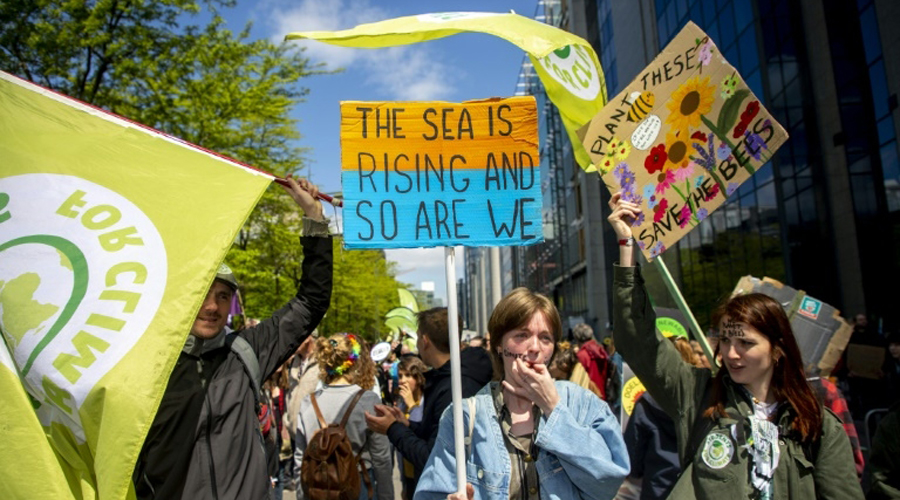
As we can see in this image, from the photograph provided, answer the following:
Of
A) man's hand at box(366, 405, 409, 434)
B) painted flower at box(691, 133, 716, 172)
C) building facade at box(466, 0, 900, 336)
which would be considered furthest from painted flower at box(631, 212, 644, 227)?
building facade at box(466, 0, 900, 336)

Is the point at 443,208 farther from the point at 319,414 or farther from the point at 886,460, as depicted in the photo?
the point at 319,414

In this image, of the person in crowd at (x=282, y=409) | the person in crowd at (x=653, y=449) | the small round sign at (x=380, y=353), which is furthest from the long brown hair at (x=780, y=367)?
the small round sign at (x=380, y=353)

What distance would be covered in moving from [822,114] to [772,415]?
15.6 m

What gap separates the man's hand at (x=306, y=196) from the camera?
3.34 m

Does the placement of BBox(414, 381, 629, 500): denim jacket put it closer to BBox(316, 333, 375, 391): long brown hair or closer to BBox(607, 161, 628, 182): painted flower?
BBox(607, 161, 628, 182): painted flower

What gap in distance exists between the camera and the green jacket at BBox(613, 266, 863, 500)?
8.48ft

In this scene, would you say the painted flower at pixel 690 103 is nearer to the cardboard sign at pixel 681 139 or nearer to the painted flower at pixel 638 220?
the cardboard sign at pixel 681 139

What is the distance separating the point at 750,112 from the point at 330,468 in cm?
326

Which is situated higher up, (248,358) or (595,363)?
(248,358)

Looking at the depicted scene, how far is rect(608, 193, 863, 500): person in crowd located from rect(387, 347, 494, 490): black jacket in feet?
3.82

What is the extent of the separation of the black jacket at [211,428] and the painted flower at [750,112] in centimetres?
246

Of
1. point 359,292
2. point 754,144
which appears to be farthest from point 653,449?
point 359,292

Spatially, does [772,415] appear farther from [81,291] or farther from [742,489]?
[81,291]

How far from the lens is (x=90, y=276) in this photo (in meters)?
2.30
